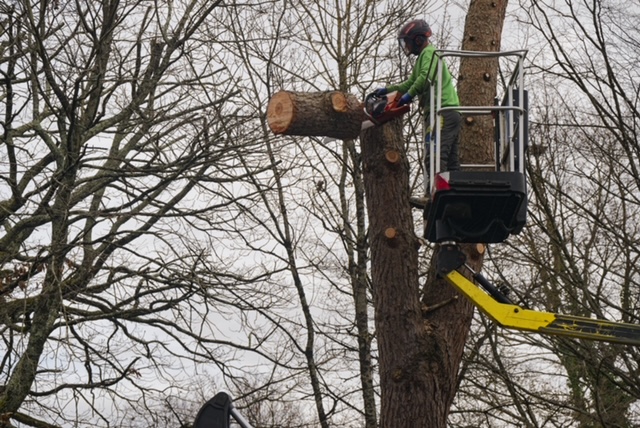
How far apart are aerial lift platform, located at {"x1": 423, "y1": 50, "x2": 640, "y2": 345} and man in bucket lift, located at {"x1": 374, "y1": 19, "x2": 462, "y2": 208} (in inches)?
3.7

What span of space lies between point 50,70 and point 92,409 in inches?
180

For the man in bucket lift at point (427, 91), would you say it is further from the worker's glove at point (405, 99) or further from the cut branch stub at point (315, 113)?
the cut branch stub at point (315, 113)

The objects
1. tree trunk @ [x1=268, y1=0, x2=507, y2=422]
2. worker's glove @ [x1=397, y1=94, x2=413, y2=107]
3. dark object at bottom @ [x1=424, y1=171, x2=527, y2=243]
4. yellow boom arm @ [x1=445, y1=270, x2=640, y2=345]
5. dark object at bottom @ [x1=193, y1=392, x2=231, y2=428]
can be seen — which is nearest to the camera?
dark object at bottom @ [x1=193, y1=392, x2=231, y2=428]

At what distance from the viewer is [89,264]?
11.9m

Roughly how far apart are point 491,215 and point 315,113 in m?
1.65

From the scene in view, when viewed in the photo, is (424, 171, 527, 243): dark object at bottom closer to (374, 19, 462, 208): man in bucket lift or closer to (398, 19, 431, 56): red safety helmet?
(374, 19, 462, 208): man in bucket lift

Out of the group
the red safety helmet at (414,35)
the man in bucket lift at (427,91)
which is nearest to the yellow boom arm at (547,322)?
the man in bucket lift at (427,91)

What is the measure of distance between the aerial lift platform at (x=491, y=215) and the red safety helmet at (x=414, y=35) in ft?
1.78

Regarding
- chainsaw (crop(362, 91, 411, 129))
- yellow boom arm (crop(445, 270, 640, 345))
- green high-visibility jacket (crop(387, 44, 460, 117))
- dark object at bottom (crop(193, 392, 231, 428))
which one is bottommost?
dark object at bottom (crop(193, 392, 231, 428))

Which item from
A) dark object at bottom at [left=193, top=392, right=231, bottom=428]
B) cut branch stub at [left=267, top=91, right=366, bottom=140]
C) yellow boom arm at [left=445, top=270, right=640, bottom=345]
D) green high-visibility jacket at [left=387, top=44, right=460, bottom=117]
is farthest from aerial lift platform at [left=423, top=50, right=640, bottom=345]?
dark object at bottom at [left=193, top=392, right=231, bottom=428]

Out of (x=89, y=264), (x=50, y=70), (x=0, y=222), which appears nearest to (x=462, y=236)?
(x=50, y=70)

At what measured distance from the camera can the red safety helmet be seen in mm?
7363

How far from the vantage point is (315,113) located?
7.36 metres

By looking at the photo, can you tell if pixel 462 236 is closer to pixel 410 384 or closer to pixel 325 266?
pixel 410 384
